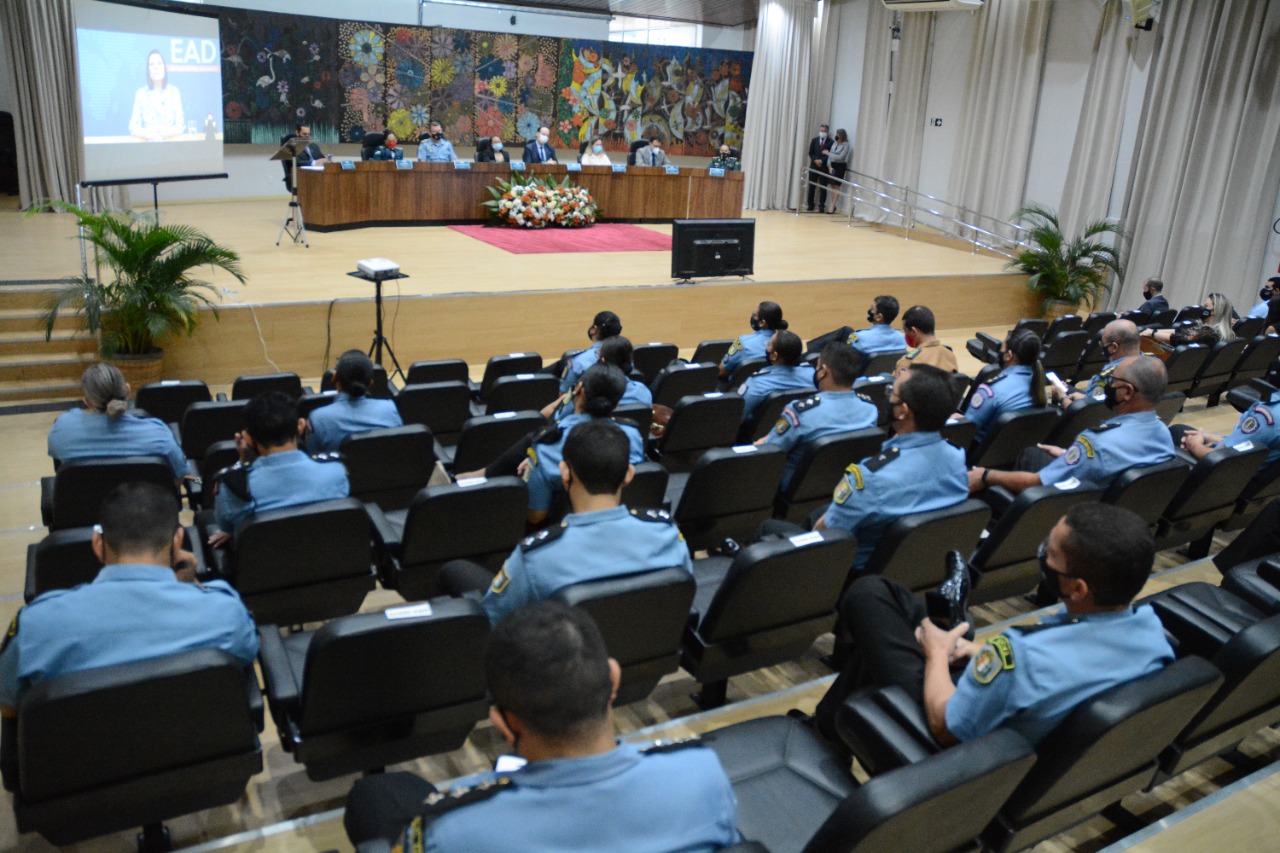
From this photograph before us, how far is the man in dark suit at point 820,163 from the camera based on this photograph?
15141 mm

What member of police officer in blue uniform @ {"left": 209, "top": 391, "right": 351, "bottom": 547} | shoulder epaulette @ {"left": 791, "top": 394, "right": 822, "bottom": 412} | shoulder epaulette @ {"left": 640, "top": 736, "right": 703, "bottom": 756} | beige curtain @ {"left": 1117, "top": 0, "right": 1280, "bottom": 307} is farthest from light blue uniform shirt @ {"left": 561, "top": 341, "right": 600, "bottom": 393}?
beige curtain @ {"left": 1117, "top": 0, "right": 1280, "bottom": 307}

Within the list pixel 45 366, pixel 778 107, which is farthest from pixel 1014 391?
pixel 778 107

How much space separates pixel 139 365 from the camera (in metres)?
6.07

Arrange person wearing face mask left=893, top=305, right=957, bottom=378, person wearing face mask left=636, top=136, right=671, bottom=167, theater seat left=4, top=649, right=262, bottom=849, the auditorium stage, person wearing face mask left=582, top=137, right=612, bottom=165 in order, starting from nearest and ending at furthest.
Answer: theater seat left=4, top=649, right=262, bottom=849 < person wearing face mask left=893, top=305, right=957, bottom=378 < the auditorium stage < person wearing face mask left=582, top=137, right=612, bottom=165 < person wearing face mask left=636, top=136, right=671, bottom=167

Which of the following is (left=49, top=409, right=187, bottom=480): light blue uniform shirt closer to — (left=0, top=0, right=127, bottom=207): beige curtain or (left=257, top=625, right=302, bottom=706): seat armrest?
(left=257, top=625, right=302, bottom=706): seat armrest

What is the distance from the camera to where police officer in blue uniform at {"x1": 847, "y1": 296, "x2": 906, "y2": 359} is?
6.16m

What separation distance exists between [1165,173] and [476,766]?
11.3 meters

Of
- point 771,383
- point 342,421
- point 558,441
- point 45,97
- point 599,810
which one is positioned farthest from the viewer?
point 45,97

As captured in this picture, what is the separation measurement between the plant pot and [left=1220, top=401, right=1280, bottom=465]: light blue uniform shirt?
614 centimetres

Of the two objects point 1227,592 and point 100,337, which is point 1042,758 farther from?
point 100,337

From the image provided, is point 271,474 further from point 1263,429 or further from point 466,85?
point 466,85

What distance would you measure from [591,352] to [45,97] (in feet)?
27.1

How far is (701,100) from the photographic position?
15656mm

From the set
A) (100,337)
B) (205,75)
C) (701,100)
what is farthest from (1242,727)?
(701,100)
